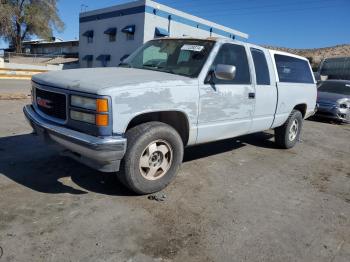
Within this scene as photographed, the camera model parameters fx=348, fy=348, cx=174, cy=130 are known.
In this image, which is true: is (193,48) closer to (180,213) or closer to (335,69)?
A: (180,213)

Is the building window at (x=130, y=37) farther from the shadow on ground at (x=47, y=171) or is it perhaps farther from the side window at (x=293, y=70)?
the shadow on ground at (x=47, y=171)

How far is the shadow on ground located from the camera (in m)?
4.09

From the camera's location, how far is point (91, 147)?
3.42 metres

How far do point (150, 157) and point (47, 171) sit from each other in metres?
1.48

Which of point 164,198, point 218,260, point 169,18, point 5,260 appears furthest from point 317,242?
point 169,18

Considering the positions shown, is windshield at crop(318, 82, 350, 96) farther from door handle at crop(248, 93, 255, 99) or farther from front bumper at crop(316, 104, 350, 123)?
door handle at crop(248, 93, 255, 99)

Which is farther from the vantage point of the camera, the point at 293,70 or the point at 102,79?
the point at 293,70

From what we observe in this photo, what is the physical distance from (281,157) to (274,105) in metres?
1.06

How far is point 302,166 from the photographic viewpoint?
19.6 feet

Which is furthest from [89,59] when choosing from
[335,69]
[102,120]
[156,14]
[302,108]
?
[102,120]

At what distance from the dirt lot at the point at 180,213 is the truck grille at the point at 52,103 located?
2.78 ft

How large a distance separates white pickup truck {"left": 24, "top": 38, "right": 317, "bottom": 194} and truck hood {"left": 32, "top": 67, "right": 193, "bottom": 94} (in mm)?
11

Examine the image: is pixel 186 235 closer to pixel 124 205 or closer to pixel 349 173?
pixel 124 205

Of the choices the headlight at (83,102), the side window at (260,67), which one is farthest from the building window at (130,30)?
the headlight at (83,102)
